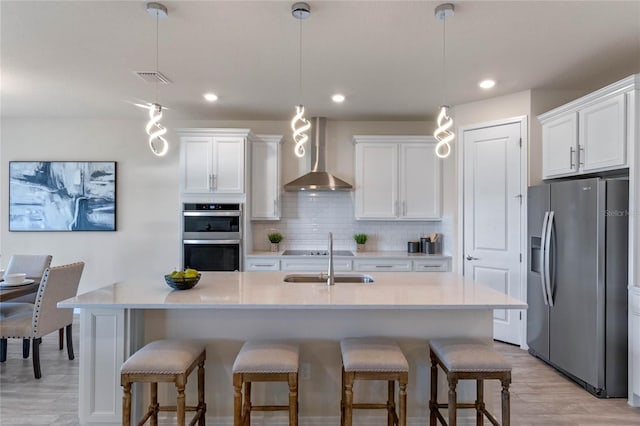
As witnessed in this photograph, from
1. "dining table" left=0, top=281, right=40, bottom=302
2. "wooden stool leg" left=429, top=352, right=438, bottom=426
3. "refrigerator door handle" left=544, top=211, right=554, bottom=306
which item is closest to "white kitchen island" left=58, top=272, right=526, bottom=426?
"wooden stool leg" left=429, top=352, right=438, bottom=426

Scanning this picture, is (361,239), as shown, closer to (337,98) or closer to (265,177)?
(265,177)

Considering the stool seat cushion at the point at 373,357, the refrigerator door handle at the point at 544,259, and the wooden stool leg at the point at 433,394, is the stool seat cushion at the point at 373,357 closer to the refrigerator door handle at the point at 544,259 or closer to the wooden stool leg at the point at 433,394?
the wooden stool leg at the point at 433,394

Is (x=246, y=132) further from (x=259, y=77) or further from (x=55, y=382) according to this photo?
(x=55, y=382)

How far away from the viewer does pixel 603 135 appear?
305 cm

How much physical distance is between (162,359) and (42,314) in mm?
1951

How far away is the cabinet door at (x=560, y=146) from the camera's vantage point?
339 cm

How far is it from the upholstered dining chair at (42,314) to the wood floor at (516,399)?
17cm

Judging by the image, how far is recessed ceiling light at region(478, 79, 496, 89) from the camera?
3.71 metres

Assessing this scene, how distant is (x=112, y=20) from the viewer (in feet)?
8.45

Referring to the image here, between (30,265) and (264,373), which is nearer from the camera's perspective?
(264,373)

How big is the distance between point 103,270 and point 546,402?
531cm

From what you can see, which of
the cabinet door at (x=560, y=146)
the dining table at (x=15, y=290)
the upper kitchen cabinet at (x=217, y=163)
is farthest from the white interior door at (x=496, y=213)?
the dining table at (x=15, y=290)

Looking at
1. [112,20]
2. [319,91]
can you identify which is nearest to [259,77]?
[319,91]

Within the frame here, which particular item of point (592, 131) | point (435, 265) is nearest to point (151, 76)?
point (435, 265)
